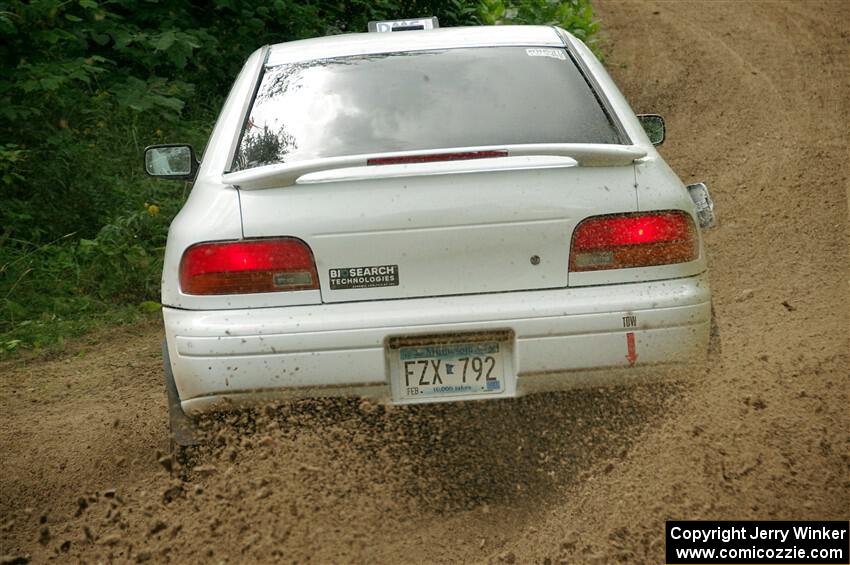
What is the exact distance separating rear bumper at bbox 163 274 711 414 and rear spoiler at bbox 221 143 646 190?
400 mm

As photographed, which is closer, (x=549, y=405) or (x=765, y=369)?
(x=549, y=405)

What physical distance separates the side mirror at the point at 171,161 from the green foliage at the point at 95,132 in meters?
2.02

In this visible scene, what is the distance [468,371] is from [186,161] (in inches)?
65.8

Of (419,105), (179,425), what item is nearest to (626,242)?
(419,105)

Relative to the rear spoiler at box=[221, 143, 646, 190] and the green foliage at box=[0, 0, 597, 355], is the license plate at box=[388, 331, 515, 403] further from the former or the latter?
the green foliage at box=[0, 0, 597, 355]

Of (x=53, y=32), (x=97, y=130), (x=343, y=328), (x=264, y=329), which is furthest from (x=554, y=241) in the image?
(x=97, y=130)

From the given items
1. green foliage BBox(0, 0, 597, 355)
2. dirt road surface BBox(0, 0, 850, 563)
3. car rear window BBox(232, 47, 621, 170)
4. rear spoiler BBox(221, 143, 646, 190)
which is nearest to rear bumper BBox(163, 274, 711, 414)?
dirt road surface BBox(0, 0, 850, 563)

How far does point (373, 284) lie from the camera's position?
10.4ft

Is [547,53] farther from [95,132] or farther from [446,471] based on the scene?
[95,132]

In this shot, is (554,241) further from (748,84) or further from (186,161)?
(748,84)

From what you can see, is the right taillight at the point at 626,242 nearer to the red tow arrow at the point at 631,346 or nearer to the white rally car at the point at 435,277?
the white rally car at the point at 435,277

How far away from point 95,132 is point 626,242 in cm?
571

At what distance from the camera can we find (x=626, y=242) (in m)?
3.21

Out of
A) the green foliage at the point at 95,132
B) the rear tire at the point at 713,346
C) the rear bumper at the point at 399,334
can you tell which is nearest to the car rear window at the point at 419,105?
the rear bumper at the point at 399,334
